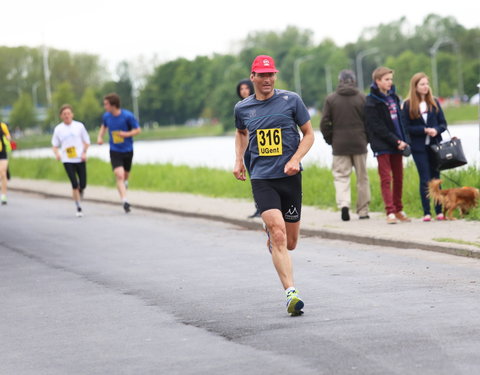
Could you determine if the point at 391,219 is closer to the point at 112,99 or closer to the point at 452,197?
the point at 452,197

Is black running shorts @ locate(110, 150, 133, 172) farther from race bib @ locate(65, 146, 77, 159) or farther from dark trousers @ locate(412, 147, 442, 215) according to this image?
dark trousers @ locate(412, 147, 442, 215)

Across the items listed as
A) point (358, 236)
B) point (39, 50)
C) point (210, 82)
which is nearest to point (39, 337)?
point (358, 236)

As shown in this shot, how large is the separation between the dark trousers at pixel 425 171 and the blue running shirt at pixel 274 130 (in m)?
6.09

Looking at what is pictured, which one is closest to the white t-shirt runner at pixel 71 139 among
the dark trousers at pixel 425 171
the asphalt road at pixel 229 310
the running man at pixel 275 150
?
the asphalt road at pixel 229 310

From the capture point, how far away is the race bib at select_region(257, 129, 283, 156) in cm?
830

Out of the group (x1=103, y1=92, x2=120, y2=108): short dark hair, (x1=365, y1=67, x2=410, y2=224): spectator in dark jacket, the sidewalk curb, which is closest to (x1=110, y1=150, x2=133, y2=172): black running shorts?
(x1=103, y1=92, x2=120, y2=108): short dark hair

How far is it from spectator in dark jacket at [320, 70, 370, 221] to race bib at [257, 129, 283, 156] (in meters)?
6.66

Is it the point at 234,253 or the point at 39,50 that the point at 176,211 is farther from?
the point at 39,50

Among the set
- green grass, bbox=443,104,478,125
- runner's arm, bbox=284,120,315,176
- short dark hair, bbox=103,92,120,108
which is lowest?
green grass, bbox=443,104,478,125

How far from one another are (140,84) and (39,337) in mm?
149745

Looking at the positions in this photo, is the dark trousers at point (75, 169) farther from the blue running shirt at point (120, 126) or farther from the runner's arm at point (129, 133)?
the runner's arm at point (129, 133)

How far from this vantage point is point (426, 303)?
8211 millimetres

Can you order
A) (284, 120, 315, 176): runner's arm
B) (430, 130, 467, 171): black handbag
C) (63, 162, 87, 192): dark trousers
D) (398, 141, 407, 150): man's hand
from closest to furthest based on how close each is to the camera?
(284, 120, 315, 176): runner's arm → (430, 130, 467, 171): black handbag → (398, 141, 407, 150): man's hand → (63, 162, 87, 192): dark trousers

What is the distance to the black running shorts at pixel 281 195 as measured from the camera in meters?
8.32
